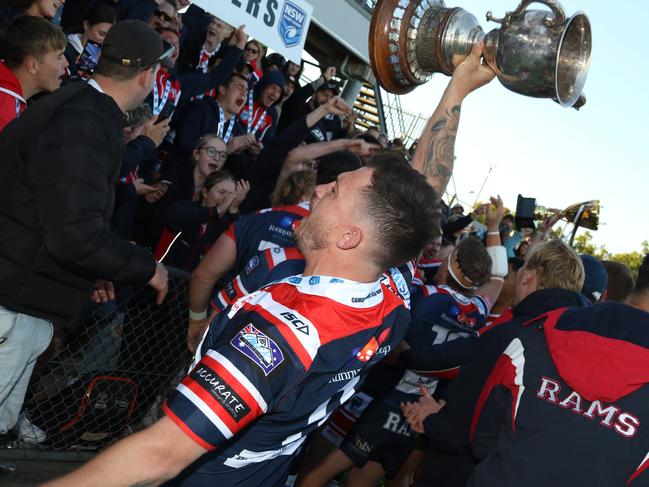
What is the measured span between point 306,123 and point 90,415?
2418 mm

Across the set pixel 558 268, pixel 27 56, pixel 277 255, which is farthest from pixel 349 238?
pixel 27 56

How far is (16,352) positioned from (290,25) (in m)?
4.78

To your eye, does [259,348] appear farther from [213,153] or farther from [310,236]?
[213,153]

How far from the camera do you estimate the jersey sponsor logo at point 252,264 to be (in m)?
3.21

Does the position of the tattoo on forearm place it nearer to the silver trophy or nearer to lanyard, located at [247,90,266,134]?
the silver trophy

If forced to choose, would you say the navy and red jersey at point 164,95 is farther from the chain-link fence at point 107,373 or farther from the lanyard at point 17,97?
the lanyard at point 17,97

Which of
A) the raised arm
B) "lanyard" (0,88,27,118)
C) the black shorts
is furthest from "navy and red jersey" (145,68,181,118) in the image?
the raised arm

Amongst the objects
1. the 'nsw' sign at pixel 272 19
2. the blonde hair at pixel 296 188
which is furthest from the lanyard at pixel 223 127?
the blonde hair at pixel 296 188

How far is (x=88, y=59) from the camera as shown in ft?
16.9

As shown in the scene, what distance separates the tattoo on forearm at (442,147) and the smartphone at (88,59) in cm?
339

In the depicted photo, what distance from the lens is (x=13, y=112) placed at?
3.18 metres

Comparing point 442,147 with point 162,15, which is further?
point 162,15

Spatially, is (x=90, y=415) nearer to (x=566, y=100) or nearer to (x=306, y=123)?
(x=306, y=123)

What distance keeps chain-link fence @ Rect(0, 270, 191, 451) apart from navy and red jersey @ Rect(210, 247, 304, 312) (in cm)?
75
